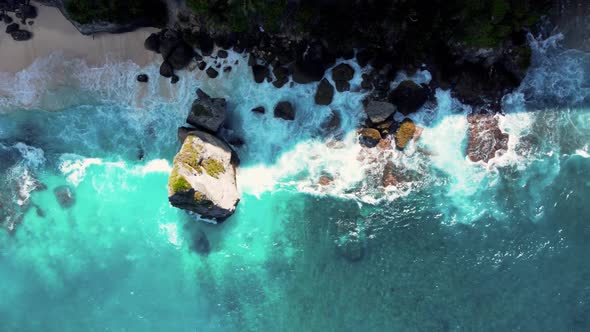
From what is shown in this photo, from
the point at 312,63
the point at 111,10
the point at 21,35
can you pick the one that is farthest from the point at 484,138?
the point at 21,35

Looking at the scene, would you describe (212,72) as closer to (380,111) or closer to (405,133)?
Answer: (380,111)

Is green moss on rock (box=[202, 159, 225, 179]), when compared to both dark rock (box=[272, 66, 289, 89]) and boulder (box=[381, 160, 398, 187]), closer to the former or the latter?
dark rock (box=[272, 66, 289, 89])

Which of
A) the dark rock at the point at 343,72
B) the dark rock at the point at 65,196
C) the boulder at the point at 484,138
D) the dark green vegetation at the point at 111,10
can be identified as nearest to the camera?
the dark green vegetation at the point at 111,10

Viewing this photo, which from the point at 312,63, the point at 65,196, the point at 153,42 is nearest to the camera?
the point at 312,63

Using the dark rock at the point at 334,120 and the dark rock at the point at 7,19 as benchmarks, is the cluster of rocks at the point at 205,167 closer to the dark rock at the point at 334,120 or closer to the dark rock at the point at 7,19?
the dark rock at the point at 334,120

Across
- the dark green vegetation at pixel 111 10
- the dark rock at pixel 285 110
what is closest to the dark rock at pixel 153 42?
the dark green vegetation at pixel 111 10

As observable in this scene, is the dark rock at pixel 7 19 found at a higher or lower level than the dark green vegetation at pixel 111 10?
lower
